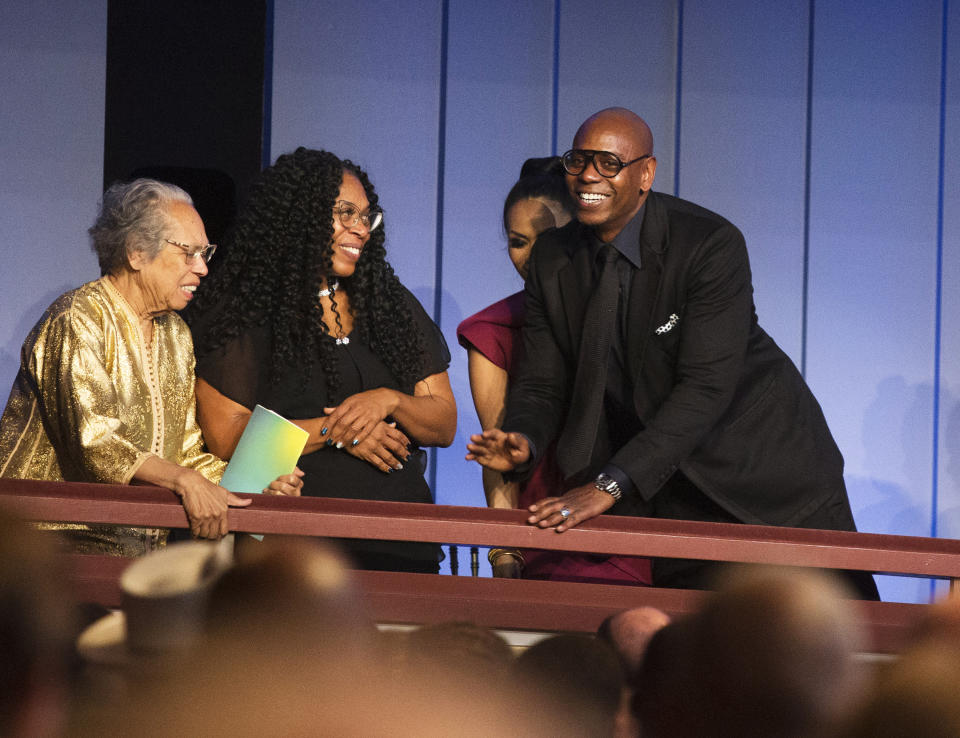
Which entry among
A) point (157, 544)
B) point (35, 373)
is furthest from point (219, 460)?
point (35, 373)

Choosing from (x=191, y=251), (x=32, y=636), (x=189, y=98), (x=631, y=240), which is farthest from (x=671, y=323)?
(x=189, y=98)

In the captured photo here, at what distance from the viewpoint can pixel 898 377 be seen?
3.85 meters

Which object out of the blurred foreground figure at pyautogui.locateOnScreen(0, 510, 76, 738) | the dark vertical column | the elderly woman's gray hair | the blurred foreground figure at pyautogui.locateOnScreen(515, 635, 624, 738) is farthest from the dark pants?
the dark vertical column

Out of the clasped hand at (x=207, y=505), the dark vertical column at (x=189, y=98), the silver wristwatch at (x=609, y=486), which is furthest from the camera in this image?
the dark vertical column at (x=189, y=98)

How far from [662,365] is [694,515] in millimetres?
300

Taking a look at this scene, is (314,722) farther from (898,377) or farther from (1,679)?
(898,377)

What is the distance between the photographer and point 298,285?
1.99m

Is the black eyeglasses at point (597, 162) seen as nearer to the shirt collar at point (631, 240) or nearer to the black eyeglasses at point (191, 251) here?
the shirt collar at point (631, 240)

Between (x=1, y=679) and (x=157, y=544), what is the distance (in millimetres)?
1378

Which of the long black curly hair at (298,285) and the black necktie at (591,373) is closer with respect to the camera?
the black necktie at (591,373)

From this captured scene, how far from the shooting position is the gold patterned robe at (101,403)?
65.3 inches

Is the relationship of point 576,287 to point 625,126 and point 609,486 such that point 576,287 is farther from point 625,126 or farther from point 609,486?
point 609,486

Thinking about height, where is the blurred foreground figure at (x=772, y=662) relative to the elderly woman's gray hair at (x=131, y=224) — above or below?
below

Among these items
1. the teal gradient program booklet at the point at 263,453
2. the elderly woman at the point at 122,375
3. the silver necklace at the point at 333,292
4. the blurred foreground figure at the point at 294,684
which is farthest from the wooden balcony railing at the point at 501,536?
the silver necklace at the point at 333,292
